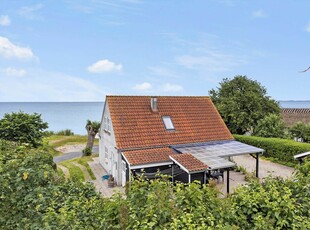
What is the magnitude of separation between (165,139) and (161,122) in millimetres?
1658

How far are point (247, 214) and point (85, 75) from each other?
128 feet

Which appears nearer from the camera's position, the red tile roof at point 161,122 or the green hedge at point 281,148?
the red tile roof at point 161,122

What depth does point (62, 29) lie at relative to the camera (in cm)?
1652

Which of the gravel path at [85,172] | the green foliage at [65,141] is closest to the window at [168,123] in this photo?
the gravel path at [85,172]

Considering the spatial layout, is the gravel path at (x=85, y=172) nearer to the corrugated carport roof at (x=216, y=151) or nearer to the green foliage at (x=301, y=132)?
the corrugated carport roof at (x=216, y=151)

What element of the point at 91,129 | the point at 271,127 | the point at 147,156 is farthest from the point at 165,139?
the point at 271,127

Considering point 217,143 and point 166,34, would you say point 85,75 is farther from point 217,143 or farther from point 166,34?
point 217,143

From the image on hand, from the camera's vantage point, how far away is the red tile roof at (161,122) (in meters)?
17.7

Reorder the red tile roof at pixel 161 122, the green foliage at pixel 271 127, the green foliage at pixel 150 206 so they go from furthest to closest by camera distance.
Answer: the green foliage at pixel 271 127 → the red tile roof at pixel 161 122 → the green foliage at pixel 150 206

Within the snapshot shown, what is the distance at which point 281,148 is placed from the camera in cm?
2283

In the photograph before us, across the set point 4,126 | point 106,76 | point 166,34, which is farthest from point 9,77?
point 166,34

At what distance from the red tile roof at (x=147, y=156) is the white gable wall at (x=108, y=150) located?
1442 mm

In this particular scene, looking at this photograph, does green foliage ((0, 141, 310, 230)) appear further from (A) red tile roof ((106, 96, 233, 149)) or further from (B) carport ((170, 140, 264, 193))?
(A) red tile roof ((106, 96, 233, 149))

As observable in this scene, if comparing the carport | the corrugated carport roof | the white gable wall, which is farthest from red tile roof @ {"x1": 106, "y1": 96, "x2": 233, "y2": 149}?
the white gable wall
